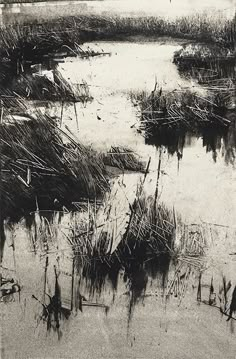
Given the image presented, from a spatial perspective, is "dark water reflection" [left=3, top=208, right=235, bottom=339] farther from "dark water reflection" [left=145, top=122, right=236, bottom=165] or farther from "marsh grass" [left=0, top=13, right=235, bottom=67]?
"marsh grass" [left=0, top=13, right=235, bottom=67]

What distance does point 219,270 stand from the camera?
1.59 m

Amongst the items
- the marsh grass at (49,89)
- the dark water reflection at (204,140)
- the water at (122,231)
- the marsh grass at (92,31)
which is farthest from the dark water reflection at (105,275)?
the marsh grass at (92,31)

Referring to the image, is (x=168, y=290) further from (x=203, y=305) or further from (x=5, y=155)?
(x=5, y=155)

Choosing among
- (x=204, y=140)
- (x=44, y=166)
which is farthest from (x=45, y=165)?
(x=204, y=140)

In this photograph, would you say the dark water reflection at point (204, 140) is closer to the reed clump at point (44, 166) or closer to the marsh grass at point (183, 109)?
the marsh grass at point (183, 109)

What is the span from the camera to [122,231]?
5.27 ft

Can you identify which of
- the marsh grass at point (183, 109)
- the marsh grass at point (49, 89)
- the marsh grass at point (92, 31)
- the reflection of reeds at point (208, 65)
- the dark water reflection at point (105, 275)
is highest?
the marsh grass at point (92, 31)

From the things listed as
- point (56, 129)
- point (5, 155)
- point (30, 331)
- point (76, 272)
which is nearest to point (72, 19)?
point (56, 129)

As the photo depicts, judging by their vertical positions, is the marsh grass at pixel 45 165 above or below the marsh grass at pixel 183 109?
below

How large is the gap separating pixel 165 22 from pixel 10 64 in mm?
521

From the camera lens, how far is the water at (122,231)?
5.20 feet

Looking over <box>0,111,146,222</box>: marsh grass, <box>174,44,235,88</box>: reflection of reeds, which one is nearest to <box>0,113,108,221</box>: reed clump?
<box>0,111,146,222</box>: marsh grass

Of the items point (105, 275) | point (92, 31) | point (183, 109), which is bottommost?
point (105, 275)

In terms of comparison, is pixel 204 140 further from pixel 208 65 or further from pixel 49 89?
pixel 49 89
